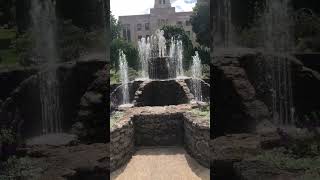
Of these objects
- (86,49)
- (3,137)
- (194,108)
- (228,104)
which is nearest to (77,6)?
(86,49)

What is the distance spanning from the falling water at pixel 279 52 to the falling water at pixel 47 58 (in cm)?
231

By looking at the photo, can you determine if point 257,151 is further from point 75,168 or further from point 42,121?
point 42,121

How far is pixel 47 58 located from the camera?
470 centimetres

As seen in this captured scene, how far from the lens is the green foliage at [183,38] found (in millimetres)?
17500

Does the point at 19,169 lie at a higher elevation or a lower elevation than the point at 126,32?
lower

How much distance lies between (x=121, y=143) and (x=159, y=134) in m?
1.78

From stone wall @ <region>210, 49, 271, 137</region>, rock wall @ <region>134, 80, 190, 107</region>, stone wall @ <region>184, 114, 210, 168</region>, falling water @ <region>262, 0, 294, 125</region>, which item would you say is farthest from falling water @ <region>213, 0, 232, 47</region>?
rock wall @ <region>134, 80, 190, 107</region>

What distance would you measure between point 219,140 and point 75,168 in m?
1.65

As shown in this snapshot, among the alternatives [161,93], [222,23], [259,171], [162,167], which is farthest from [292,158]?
[161,93]

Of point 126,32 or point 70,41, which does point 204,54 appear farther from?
point 126,32

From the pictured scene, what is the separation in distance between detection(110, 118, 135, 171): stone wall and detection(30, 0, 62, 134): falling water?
2784 millimetres

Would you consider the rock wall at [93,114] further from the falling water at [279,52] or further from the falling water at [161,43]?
the falling water at [161,43]

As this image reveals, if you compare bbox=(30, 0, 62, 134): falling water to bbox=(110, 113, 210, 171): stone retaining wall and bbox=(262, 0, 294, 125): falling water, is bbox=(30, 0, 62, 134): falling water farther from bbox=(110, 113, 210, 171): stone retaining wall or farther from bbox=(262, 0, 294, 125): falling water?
bbox=(110, 113, 210, 171): stone retaining wall

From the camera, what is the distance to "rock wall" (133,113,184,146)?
988cm
